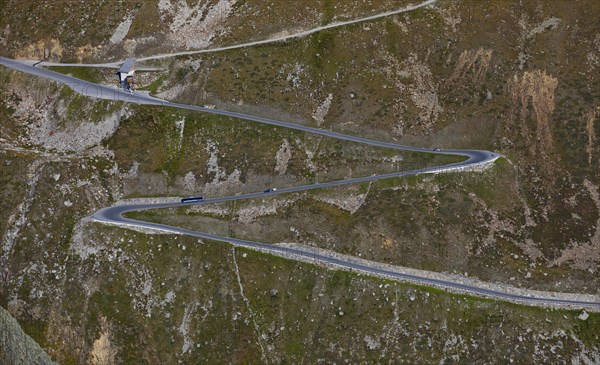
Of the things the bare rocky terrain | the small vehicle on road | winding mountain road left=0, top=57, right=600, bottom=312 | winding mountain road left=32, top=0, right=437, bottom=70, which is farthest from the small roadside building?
the small vehicle on road

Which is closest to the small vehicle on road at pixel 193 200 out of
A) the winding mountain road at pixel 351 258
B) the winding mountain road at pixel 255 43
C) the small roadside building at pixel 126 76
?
the winding mountain road at pixel 351 258

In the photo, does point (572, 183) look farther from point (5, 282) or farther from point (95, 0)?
point (95, 0)

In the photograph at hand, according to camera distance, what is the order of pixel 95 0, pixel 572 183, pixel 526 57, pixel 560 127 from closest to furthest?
pixel 572 183 → pixel 560 127 → pixel 526 57 → pixel 95 0

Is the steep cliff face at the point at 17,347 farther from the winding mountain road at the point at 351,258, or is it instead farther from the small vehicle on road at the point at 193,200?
the small vehicle on road at the point at 193,200

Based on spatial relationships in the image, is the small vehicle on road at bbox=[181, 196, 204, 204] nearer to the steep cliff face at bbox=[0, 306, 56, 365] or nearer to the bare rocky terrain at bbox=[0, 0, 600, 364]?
the bare rocky terrain at bbox=[0, 0, 600, 364]

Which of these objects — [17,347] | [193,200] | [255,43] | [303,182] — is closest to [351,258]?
[303,182]

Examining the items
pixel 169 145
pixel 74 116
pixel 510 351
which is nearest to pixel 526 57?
pixel 510 351
